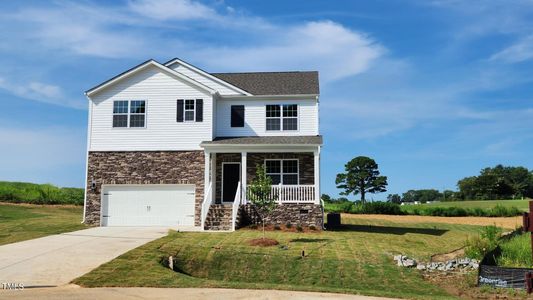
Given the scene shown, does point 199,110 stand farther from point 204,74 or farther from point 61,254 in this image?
point 61,254

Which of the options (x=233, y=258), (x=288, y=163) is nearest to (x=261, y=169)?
(x=288, y=163)

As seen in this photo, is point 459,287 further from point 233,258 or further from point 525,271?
point 233,258

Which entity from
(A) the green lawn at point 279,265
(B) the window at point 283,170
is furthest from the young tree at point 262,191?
(B) the window at point 283,170

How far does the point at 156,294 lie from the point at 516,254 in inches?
358

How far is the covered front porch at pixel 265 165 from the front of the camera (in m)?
22.2

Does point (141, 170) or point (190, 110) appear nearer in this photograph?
point (141, 170)

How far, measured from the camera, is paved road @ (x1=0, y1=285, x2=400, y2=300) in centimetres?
928

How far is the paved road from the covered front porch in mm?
10708

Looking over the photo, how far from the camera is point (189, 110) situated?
23750 millimetres

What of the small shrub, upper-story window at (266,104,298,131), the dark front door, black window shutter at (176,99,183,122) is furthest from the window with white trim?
the small shrub

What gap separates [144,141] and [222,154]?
3.92 m

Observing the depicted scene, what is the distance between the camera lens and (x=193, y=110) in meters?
23.7

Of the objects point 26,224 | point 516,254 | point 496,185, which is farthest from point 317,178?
point 496,185

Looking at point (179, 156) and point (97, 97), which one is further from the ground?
point (97, 97)
